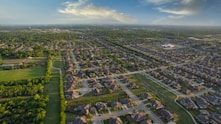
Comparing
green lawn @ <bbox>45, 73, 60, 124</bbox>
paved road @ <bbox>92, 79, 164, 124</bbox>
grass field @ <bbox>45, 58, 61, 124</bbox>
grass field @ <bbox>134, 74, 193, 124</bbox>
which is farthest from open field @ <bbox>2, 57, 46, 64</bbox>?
paved road @ <bbox>92, 79, 164, 124</bbox>

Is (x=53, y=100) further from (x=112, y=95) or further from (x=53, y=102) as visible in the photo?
(x=112, y=95)

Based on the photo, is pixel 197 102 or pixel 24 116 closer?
pixel 24 116

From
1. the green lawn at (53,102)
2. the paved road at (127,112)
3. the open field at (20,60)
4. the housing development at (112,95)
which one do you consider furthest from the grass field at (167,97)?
the open field at (20,60)

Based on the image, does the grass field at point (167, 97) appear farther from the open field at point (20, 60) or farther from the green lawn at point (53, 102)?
the open field at point (20, 60)

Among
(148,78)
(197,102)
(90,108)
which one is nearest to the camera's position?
(90,108)

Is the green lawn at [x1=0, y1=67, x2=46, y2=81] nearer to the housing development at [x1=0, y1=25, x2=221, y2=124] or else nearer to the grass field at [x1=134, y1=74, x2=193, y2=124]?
the housing development at [x1=0, y1=25, x2=221, y2=124]

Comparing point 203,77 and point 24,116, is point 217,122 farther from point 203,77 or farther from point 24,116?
point 24,116

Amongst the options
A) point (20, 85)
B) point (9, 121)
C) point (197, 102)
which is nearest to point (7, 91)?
point (20, 85)
